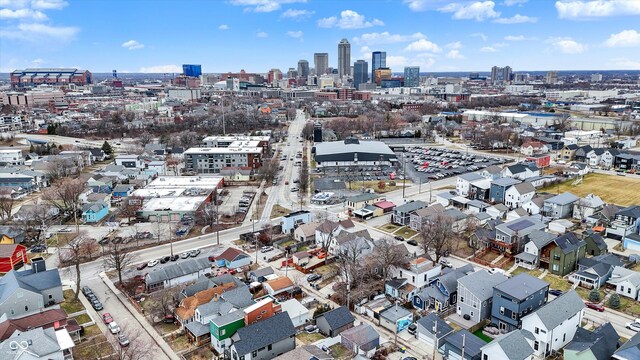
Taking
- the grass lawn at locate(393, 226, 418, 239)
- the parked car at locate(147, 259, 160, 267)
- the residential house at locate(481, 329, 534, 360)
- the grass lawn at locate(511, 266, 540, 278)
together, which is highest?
the residential house at locate(481, 329, 534, 360)

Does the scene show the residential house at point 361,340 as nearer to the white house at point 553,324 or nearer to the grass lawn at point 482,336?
the grass lawn at point 482,336

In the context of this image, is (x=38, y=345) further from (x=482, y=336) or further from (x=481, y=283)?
(x=481, y=283)

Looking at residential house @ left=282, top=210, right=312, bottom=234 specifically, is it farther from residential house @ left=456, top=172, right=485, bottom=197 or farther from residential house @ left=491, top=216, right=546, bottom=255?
residential house @ left=456, top=172, right=485, bottom=197

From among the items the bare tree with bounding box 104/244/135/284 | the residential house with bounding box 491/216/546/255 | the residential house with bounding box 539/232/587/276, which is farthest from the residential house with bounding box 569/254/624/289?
the bare tree with bounding box 104/244/135/284

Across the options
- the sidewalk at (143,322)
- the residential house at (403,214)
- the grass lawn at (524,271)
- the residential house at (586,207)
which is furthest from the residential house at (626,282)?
the sidewalk at (143,322)

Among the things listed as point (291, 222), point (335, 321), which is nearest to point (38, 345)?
point (335, 321)

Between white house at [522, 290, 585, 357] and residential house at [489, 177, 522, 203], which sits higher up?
residential house at [489, 177, 522, 203]

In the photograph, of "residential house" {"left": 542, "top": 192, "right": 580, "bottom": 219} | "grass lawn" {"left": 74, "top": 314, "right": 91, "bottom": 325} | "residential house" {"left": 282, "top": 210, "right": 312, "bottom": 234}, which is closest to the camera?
"grass lawn" {"left": 74, "top": 314, "right": 91, "bottom": 325}

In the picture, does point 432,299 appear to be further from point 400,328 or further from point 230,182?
point 230,182
